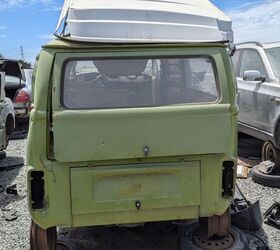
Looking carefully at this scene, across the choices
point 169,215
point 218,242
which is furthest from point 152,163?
point 218,242

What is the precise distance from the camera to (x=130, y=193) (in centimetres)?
343

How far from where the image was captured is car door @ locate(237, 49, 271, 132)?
6777mm

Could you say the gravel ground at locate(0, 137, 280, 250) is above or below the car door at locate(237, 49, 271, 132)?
below

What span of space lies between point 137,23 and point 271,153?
156 inches

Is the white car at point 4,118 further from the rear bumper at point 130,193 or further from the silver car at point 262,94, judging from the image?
the rear bumper at point 130,193

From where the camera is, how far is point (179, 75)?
12.0 ft

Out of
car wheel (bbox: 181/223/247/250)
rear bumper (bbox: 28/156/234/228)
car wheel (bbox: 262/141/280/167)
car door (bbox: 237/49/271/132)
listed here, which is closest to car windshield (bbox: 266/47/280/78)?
car door (bbox: 237/49/271/132)

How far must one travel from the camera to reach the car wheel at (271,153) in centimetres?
636

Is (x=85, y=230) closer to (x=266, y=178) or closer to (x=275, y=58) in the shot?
(x=266, y=178)

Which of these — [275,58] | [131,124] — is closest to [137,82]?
[131,124]

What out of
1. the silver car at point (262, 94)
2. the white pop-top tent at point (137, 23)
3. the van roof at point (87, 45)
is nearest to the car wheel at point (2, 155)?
the silver car at point (262, 94)

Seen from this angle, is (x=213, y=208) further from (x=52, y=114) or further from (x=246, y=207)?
(x=52, y=114)

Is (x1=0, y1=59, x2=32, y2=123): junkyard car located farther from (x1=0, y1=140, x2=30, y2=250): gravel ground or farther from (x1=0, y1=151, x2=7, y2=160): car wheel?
(x1=0, y1=140, x2=30, y2=250): gravel ground

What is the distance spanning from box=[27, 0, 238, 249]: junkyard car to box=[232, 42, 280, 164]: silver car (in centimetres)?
318
